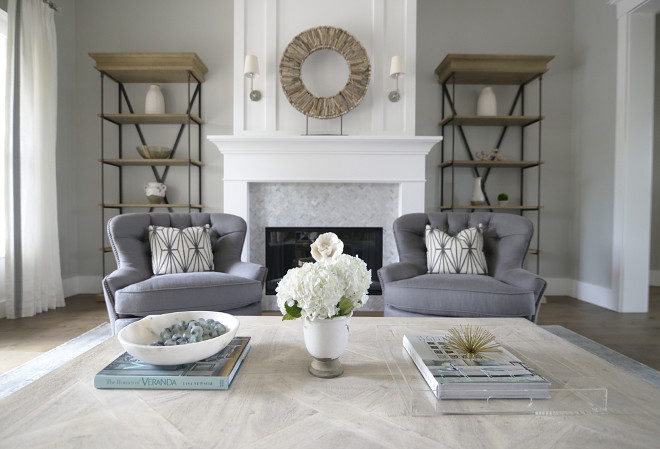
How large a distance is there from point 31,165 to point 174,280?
1938mm

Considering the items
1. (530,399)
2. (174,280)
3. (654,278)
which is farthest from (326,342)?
(654,278)

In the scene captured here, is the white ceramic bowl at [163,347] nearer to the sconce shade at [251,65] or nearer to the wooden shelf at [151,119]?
the sconce shade at [251,65]

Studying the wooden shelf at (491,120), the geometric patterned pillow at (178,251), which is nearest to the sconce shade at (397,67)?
the wooden shelf at (491,120)

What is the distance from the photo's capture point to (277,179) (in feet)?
10.9

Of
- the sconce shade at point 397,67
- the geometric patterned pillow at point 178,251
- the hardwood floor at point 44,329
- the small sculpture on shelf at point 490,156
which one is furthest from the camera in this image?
the small sculpture on shelf at point 490,156

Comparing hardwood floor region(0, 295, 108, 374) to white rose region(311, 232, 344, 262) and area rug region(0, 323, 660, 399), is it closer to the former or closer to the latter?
area rug region(0, 323, 660, 399)

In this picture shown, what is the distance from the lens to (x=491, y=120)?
3.59 meters

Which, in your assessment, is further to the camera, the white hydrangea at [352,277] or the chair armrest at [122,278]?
the chair armrest at [122,278]

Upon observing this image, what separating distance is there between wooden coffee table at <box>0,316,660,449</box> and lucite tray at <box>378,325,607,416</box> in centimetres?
2

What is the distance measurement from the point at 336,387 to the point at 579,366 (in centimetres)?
68

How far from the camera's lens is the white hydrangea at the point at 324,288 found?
2.93 ft

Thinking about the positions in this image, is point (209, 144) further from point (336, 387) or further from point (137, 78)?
point (336, 387)

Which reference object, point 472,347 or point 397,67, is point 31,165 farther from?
point 472,347

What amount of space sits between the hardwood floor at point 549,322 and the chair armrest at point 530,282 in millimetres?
693
